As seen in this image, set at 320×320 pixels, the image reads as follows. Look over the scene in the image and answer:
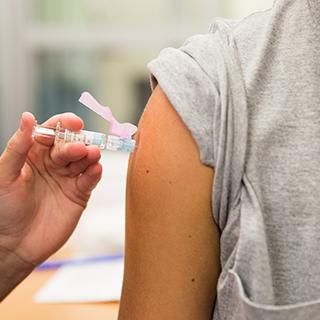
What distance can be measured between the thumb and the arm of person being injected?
0.25m

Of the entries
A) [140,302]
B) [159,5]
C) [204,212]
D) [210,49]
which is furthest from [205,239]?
[159,5]

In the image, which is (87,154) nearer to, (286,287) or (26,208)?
(26,208)

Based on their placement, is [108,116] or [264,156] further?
[108,116]

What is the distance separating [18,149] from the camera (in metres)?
1.17

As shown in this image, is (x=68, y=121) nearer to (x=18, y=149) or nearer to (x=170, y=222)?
(x=18, y=149)

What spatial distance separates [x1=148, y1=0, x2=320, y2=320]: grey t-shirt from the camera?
0.85 metres

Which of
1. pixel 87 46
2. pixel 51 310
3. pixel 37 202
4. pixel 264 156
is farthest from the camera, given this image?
pixel 87 46

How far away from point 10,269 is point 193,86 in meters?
0.63

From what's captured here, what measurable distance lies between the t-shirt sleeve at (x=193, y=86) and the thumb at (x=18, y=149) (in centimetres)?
29

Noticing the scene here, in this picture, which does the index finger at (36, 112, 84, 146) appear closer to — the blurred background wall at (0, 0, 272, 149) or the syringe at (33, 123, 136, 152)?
the syringe at (33, 123, 136, 152)

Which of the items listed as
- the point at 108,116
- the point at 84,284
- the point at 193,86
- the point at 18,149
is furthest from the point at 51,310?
the point at 193,86

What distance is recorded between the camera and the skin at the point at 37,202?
4.06ft

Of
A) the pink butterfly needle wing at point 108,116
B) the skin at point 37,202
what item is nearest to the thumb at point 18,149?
the skin at point 37,202

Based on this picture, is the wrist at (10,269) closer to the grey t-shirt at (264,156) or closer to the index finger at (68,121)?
the index finger at (68,121)
